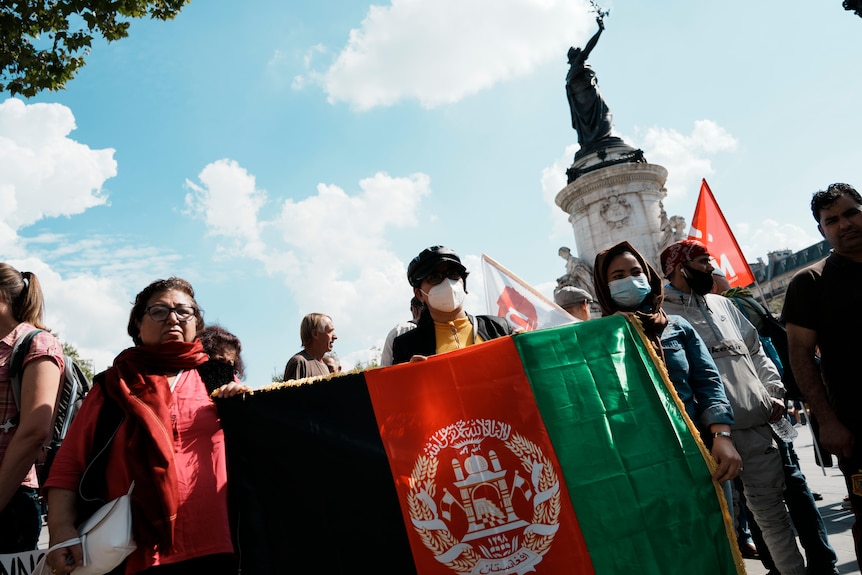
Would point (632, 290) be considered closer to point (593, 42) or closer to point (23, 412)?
point (23, 412)

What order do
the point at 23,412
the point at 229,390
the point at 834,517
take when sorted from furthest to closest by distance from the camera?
the point at 834,517
the point at 229,390
the point at 23,412

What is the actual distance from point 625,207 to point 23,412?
15.8 meters

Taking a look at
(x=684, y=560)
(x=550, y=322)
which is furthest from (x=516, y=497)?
(x=550, y=322)

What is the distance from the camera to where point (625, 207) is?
16.3m

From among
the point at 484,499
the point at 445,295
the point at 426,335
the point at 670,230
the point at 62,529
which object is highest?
the point at 670,230

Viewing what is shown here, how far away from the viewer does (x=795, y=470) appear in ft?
11.4

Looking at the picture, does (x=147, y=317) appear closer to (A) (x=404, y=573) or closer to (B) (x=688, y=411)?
(A) (x=404, y=573)

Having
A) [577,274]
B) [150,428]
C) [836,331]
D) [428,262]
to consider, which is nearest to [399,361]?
[428,262]

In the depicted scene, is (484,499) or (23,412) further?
(484,499)

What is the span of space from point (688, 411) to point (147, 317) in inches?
107

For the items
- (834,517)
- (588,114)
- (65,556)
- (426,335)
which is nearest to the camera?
(65,556)

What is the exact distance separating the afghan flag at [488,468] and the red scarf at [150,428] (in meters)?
0.34

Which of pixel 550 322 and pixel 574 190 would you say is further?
pixel 574 190

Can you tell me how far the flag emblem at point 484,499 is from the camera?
8.64 ft
